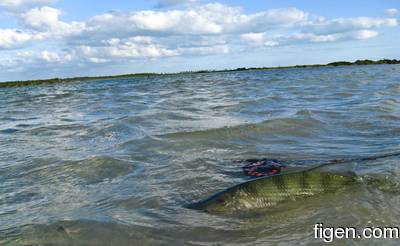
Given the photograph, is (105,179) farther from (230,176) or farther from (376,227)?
(376,227)

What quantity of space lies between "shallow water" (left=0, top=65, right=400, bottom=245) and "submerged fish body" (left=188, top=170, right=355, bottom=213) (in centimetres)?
16

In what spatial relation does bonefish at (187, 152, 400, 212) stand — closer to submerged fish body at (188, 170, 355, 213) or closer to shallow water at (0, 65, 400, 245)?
submerged fish body at (188, 170, 355, 213)

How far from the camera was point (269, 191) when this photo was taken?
5449mm

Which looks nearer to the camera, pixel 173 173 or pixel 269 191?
pixel 269 191

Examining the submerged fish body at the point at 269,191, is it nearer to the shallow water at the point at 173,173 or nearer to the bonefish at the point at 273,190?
the bonefish at the point at 273,190

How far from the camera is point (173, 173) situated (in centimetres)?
777

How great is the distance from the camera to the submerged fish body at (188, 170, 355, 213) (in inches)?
211

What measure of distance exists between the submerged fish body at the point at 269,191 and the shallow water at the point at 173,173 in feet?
0.53

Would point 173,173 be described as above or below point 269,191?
below

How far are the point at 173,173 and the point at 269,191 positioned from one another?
105 inches

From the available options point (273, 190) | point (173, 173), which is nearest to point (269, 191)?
point (273, 190)

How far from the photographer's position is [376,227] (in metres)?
4.60

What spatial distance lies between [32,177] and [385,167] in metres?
6.08

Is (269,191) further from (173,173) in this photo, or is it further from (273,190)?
(173,173)
